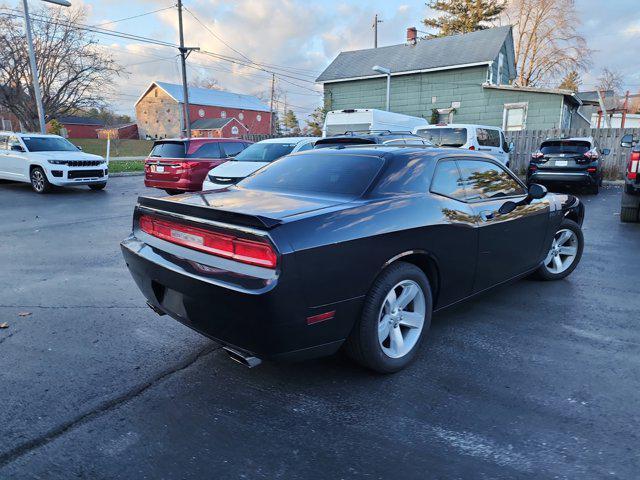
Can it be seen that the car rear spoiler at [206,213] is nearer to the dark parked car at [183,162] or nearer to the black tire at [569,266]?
the black tire at [569,266]

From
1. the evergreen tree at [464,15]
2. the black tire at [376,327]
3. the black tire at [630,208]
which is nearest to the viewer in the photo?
the black tire at [376,327]

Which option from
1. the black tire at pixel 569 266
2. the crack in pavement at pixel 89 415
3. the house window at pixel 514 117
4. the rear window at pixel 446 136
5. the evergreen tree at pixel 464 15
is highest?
the evergreen tree at pixel 464 15

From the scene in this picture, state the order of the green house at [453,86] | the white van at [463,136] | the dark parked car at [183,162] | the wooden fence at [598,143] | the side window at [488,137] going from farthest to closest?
the green house at [453,86] → the wooden fence at [598,143] → the side window at [488,137] → the white van at [463,136] → the dark parked car at [183,162]

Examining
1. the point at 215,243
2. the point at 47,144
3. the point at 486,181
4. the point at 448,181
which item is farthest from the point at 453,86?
the point at 215,243

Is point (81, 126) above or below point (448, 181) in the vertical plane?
above

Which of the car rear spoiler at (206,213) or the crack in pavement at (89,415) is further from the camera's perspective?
the car rear spoiler at (206,213)

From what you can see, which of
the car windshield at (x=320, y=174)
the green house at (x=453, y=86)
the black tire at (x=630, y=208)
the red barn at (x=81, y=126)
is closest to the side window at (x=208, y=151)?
the car windshield at (x=320, y=174)

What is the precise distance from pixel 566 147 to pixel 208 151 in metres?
9.74

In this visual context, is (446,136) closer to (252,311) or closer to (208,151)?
(208,151)

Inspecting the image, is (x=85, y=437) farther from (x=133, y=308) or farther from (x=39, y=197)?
(x=39, y=197)

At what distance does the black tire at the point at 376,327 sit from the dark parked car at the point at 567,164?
11.1 metres

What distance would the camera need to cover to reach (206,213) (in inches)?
108

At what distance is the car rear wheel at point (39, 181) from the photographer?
1202 centimetres

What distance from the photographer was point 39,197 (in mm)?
11594
